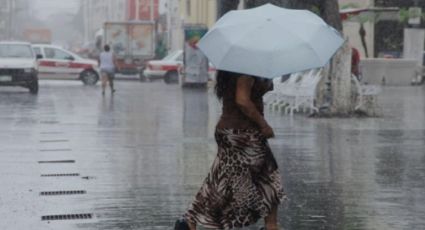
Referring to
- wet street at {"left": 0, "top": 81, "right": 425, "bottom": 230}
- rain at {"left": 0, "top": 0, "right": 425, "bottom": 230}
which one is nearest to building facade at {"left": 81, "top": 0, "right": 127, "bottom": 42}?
rain at {"left": 0, "top": 0, "right": 425, "bottom": 230}

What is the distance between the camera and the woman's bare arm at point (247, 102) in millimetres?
7602

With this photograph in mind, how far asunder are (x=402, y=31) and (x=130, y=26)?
13.2 meters

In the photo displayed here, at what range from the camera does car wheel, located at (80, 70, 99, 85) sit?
3953 cm

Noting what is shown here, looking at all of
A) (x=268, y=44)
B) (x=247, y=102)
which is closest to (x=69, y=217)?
(x=247, y=102)

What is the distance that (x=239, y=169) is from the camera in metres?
7.78

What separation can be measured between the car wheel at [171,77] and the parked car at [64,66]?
3365mm

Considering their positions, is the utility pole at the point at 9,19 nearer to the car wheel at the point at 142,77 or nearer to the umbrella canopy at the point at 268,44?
the car wheel at the point at 142,77

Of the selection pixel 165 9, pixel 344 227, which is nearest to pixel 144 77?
pixel 165 9

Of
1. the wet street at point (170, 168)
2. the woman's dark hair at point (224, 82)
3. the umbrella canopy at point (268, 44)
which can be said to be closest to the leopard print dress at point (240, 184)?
the woman's dark hair at point (224, 82)

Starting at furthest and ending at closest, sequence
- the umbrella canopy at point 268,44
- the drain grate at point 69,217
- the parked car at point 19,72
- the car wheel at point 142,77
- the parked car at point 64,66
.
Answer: the car wheel at point 142,77 < the parked car at point 64,66 < the parked car at point 19,72 < the drain grate at point 69,217 < the umbrella canopy at point 268,44

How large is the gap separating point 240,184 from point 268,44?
1.08 meters

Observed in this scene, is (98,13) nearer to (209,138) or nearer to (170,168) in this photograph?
(209,138)

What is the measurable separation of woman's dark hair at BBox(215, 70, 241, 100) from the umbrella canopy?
255 mm

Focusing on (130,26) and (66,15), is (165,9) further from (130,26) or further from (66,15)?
(66,15)
